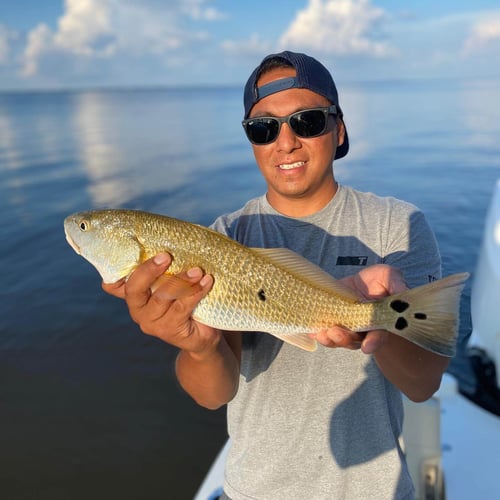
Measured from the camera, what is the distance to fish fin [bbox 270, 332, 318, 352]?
2.21 meters

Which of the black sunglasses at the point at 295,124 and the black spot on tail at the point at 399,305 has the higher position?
the black sunglasses at the point at 295,124

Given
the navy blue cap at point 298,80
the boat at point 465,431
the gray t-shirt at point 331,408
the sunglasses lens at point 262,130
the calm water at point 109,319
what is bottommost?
the calm water at point 109,319

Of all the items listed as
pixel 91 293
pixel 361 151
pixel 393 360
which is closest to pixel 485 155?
pixel 361 151

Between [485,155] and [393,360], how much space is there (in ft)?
74.9

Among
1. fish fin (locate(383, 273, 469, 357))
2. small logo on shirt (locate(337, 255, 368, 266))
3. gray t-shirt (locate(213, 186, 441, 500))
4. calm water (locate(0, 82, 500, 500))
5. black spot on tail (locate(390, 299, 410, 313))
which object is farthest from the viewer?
calm water (locate(0, 82, 500, 500))

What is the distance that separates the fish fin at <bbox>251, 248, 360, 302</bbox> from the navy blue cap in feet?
3.06

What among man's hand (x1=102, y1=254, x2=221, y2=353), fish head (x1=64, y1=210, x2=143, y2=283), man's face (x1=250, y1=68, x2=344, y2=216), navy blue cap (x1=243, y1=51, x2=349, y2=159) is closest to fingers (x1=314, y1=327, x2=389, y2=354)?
man's hand (x1=102, y1=254, x2=221, y2=353)

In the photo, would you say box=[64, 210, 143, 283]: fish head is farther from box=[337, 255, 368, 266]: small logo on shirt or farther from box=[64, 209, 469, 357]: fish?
box=[337, 255, 368, 266]: small logo on shirt

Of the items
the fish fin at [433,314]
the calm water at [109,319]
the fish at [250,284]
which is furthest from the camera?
the calm water at [109,319]

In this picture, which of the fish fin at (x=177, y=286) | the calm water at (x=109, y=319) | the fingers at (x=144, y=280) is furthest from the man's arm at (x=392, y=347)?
the fingers at (x=144, y=280)

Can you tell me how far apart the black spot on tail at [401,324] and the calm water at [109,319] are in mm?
270

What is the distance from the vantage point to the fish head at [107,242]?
7.96ft

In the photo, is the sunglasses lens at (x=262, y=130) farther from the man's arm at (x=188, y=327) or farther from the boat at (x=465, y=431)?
the boat at (x=465, y=431)

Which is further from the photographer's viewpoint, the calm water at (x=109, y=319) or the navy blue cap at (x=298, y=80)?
the calm water at (x=109, y=319)
